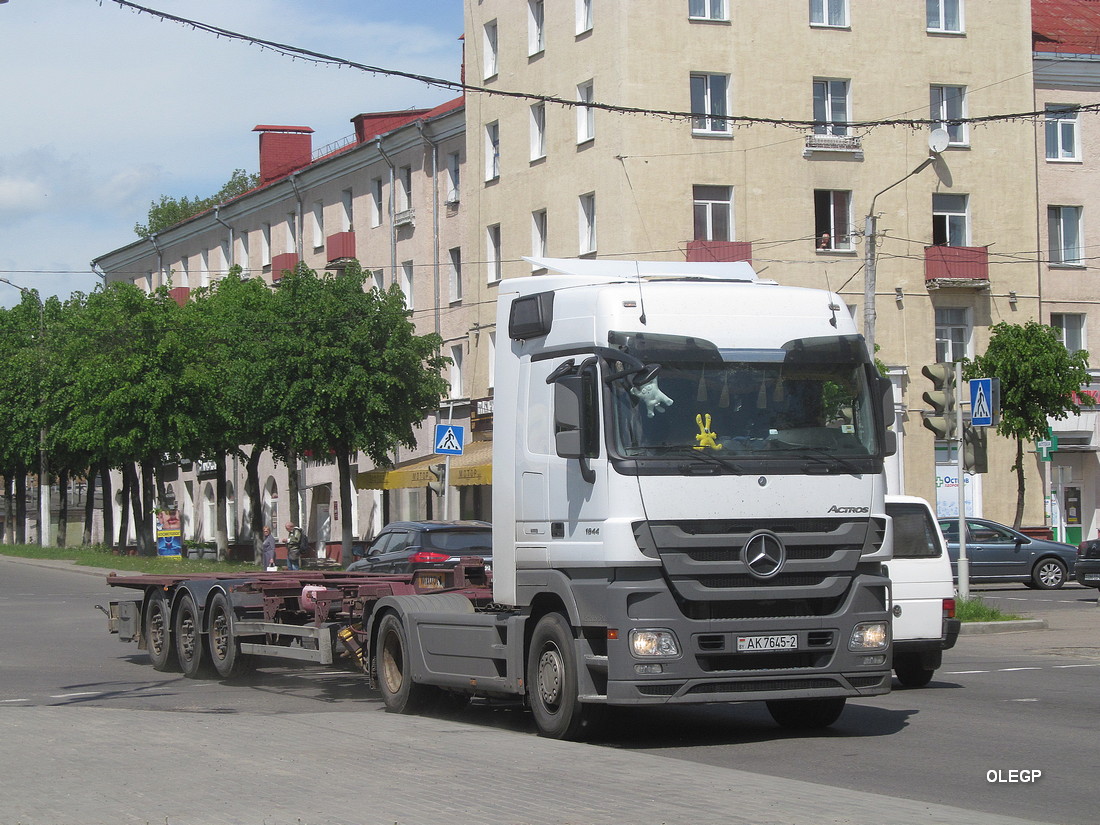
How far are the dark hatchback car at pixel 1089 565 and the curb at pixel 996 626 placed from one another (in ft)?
23.4

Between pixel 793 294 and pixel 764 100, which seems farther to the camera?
pixel 764 100

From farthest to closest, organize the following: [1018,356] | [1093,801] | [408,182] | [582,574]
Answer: [408,182] < [1018,356] < [582,574] < [1093,801]

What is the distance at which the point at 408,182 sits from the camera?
170ft

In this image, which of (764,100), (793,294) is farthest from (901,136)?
(793,294)

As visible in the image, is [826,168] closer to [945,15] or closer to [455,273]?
[945,15]

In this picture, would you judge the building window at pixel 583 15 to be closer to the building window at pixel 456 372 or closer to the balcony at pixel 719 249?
the balcony at pixel 719 249

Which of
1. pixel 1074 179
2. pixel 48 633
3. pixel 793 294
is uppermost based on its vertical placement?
pixel 1074 179

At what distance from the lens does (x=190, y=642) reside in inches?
648

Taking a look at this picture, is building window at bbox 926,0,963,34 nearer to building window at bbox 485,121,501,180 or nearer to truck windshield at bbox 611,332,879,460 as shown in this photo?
building window at bbox 485,121,501,180

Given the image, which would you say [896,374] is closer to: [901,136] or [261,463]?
[901,136]

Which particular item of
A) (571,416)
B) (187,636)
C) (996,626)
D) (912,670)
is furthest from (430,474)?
(571,416)

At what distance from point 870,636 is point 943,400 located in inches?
446

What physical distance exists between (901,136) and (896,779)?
3569cm

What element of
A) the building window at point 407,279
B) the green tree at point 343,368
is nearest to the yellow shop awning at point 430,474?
the green tree at point 343,368
